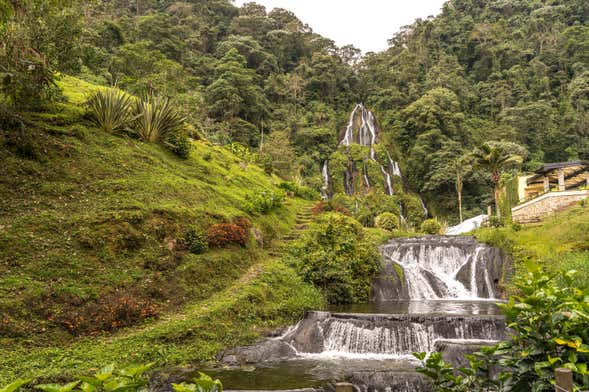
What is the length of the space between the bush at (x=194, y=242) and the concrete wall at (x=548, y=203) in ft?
61.1

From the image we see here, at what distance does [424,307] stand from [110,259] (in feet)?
30.0

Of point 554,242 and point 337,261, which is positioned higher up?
point 554,242

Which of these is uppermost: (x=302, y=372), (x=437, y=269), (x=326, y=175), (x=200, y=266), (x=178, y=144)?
(x=326, y=175)

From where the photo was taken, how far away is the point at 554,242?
46.6 feet

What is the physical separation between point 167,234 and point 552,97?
49.2 metres

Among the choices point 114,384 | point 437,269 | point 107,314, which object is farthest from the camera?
point 437,269

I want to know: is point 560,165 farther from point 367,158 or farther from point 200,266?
point 200,266

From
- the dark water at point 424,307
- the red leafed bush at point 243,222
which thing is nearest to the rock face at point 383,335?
the dark water at point 424,307

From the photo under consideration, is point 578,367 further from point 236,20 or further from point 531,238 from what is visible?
point 236,20

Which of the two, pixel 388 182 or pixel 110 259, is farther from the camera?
pixel 388 182

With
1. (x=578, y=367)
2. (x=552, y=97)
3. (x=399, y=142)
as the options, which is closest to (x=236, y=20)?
(x=399, y=142)

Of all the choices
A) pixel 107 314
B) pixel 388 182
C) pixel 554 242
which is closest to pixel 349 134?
pixel 388 182

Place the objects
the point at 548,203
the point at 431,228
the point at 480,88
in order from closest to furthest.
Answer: the point at 548,203 < the point at 431,228 < the point at 480,88

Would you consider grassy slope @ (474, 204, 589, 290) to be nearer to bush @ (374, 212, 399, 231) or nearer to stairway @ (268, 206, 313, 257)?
stairway @ (268, 206, 313, 257)
